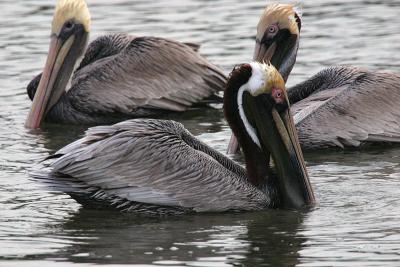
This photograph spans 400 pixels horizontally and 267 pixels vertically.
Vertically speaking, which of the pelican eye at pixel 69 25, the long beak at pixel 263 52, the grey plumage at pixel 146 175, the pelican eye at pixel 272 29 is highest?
the pelican eye at pixel 272 29

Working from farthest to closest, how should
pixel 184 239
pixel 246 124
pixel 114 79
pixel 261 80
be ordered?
1. pixel 114 79
2. pixel 246 124
3. pixel 261 80
4. pixel 184 239

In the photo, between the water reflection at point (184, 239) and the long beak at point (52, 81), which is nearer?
the water reflection at point (184, 239)

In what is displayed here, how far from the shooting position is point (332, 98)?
10.4 metres

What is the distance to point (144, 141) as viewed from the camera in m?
7.95

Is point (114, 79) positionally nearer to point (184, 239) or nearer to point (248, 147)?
point (248, 147)

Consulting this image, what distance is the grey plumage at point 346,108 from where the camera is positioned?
1007cm

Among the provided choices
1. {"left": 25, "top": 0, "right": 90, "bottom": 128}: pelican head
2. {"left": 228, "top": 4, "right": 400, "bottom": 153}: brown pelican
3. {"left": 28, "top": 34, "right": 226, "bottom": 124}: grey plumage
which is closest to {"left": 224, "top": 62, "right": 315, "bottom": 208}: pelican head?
→ {"left": 228, "top": 4, "right": 400, "bottom": 153}: brown pelican

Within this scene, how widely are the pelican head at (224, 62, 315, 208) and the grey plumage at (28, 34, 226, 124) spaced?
3.56 m

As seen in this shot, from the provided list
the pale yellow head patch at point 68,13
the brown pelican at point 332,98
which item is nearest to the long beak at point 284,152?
the brown pelican at point 332,98

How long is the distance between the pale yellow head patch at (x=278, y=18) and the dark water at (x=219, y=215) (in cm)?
100

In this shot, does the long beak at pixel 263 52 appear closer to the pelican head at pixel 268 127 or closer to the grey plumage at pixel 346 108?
the grey plumage at pixel 346 108

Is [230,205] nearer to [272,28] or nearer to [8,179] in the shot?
[8,179]

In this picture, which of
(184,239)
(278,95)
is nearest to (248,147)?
(278,95)

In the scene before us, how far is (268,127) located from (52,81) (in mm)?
3964
